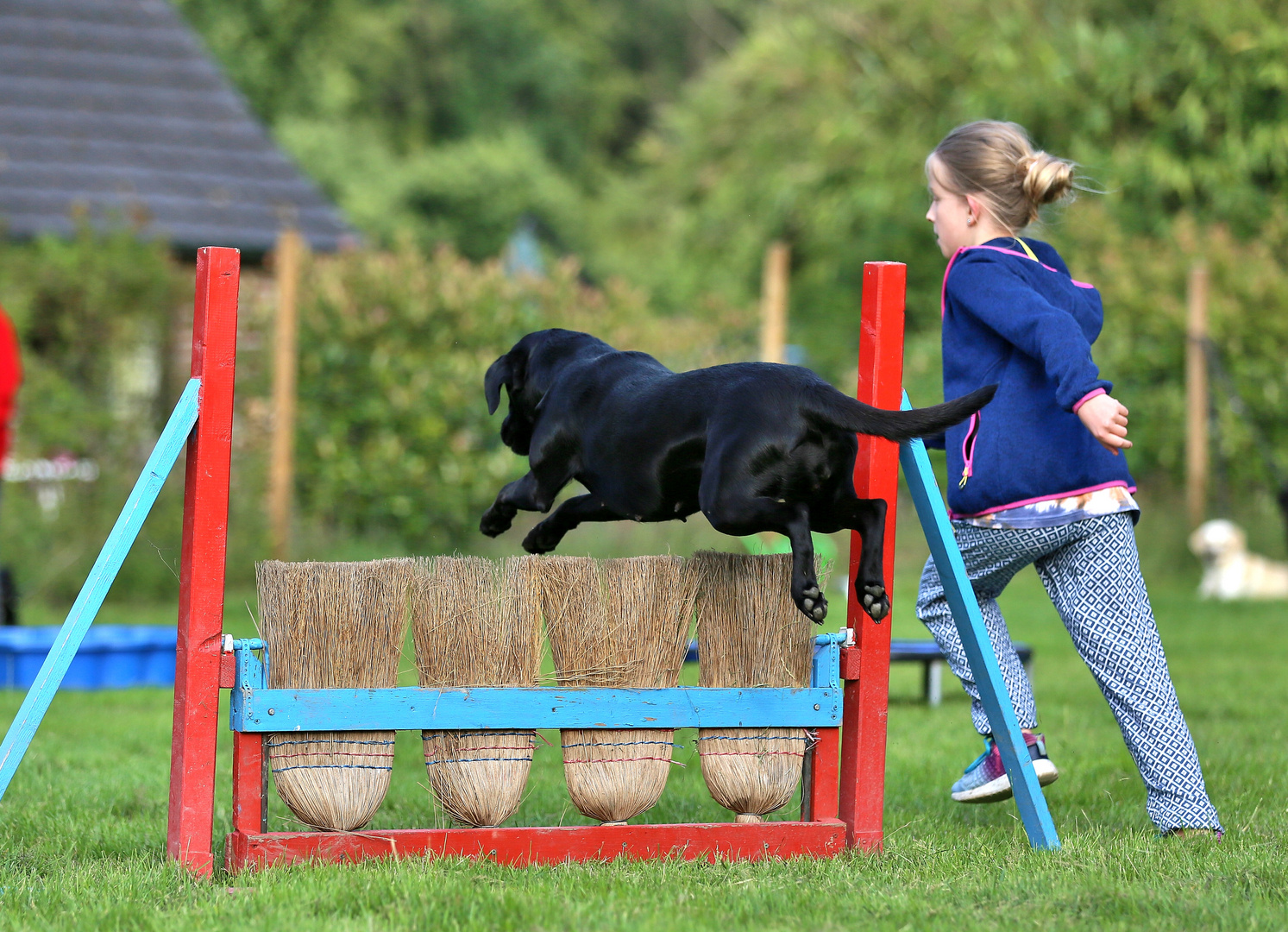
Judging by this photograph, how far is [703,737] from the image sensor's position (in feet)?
11.5

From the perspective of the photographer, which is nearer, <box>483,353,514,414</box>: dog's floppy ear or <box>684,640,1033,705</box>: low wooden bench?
<box>483,353,514,414</box>: dog's floppy ear

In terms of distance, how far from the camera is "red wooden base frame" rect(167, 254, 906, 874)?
3.26 metres

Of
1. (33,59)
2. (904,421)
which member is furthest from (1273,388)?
(33,59)

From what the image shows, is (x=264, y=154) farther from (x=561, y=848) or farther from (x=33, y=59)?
(x=561, y=848)

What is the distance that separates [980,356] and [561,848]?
166 cm

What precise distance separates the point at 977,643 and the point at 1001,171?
1.27 meters

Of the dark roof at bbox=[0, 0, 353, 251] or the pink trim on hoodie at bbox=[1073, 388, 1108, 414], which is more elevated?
the dark roof at bbox=[0, 0, 353, 251]

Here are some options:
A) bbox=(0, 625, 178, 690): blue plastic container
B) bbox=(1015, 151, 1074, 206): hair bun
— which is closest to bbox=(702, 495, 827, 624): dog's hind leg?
bbox=(1015, 151, 1074, 206): hair bun

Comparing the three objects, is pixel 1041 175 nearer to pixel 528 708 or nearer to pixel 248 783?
pixel 528 708

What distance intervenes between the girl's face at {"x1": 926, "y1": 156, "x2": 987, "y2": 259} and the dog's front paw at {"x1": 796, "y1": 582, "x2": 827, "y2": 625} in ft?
4.02

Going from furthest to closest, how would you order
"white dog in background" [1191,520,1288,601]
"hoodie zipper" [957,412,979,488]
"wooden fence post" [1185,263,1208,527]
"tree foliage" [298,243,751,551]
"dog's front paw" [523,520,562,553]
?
"wooden fence post" [1185,263,1208,527] < "white dog in background" [1191,520,1288,601] < "tree foliage" [298,243,751,551] < "hoodie zipper" [957,412,979,488] < "dog's front paw" [523,520,562,553]

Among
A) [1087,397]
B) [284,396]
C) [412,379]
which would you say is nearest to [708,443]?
[1087,397]

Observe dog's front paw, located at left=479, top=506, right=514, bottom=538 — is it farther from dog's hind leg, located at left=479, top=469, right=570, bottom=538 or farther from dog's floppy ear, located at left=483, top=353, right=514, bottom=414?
dog's floppy ear, located at left=483, top=353, right=514, bottom=414

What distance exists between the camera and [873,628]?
357 cm
